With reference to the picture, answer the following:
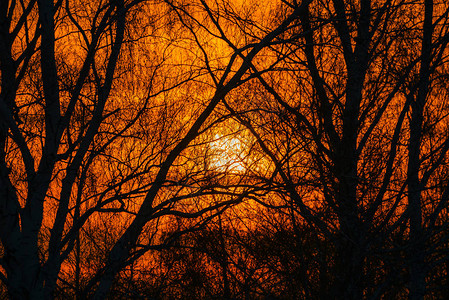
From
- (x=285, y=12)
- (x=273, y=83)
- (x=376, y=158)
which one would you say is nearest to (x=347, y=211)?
(x=376, y=158)

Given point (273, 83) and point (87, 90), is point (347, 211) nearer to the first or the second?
point (273, 83)

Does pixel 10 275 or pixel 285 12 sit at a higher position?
pixel 285 12

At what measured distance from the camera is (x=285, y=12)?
686 cm

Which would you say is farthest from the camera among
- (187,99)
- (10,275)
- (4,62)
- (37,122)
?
(187,99)

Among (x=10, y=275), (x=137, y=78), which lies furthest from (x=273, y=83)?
(x=10, y=275)

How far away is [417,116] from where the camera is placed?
5.59m

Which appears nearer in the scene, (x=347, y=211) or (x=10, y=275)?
(x=10, y=275)

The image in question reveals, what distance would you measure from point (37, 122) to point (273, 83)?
3452mm

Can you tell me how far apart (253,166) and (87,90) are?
277 centimetres

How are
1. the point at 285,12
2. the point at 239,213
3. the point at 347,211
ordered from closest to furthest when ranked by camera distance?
the point at 347,211 → the point at 285,12 → the point at 239,213

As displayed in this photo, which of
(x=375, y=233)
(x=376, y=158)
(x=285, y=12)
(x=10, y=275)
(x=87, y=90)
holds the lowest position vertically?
(x=10, y=275)

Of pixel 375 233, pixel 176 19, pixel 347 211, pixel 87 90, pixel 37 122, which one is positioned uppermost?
pixel 176 19

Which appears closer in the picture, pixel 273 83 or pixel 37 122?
pixel 37 122

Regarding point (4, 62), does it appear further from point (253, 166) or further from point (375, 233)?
point (375, 233)
